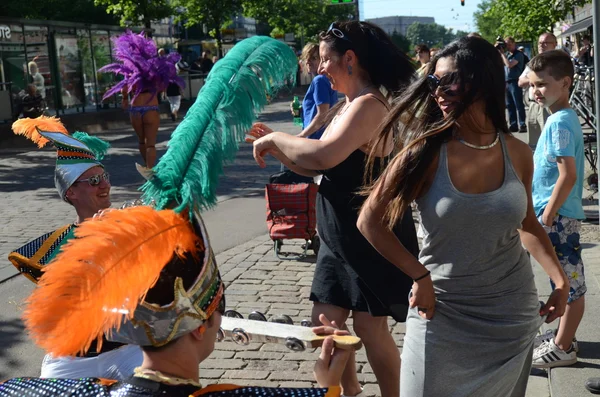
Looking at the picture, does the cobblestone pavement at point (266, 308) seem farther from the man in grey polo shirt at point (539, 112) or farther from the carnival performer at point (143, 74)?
the carnival performer at point (143, 74)

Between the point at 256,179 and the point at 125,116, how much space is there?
14.4m

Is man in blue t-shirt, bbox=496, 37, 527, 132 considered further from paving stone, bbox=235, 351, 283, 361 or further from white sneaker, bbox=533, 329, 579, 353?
paving stone, bbox=235, 351, 283, 361

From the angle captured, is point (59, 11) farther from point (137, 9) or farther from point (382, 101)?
point (382, 101)

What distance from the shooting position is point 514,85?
54.4 ft

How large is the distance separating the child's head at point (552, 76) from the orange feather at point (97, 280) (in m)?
3.16

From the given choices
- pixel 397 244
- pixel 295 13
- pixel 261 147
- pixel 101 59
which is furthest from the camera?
pixel 295 13

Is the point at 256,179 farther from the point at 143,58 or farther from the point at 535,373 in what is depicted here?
the point at 535,373

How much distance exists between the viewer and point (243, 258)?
8117 millimetres

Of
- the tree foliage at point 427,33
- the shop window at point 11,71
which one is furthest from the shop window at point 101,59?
the tree foliage at point 427,33

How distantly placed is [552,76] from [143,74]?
910 centimetres

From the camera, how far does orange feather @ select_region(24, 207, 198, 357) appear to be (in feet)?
6.41

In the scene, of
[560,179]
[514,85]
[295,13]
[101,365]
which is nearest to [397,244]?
[101,365]

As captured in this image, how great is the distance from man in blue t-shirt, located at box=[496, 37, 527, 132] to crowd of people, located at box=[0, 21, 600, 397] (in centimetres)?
1253

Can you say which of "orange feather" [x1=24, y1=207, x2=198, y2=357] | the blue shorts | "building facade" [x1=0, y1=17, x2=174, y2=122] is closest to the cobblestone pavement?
the blue shorts
